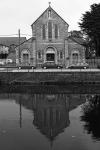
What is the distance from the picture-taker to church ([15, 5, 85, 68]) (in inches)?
2317

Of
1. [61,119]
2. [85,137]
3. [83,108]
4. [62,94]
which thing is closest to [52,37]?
[62,94]

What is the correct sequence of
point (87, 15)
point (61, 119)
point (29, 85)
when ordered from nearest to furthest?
point (61, 119)
point (29, 85)
point (87, 15)

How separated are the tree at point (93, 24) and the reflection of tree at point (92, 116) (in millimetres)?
35498

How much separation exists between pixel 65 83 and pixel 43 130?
2759 cm

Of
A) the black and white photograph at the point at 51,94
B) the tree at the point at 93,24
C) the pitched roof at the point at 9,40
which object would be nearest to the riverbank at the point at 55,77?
the black and white photograph at the point at 51,94

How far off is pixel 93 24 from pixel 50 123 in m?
48.4

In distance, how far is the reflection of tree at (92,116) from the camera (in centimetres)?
1773

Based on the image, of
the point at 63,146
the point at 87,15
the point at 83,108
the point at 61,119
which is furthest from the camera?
the point at 87,15

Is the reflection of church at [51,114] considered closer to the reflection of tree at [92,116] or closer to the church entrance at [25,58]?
the reflection of tree at [92,116]

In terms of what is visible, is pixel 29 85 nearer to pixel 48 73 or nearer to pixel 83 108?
pixel 48 73

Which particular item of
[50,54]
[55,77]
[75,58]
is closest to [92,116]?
[55,77]

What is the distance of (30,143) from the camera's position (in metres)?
15.3

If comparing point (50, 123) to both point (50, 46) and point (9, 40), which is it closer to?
point (50, 46)

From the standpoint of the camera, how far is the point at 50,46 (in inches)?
2340
